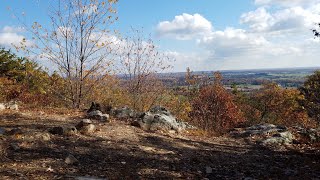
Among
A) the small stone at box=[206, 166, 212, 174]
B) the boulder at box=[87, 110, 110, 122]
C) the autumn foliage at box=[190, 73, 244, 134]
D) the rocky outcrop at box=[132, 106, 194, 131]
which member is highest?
the boulder at box=[87, 110, 110, 122]

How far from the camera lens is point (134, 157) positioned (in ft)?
24.6

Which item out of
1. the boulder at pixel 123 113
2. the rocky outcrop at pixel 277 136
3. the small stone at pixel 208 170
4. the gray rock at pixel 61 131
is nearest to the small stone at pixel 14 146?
the gray rock at pixel 61 131

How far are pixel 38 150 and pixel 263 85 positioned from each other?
47.9 m

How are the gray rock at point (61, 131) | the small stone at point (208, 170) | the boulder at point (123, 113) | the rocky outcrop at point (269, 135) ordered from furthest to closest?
the boulder at point (123, 113), the rocky outcrop at point (269, 135), the gray rock at point (61, 131), the small stone at point (208, 170)

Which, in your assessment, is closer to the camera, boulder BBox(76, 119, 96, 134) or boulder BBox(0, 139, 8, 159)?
boulder BBox(0, 139, 8, 159)

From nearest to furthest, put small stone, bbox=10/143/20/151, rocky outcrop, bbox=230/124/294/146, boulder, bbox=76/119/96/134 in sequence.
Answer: small stone, bbox=10/143/20/151
boulder, bbox=76/119/96/134
rocky outcrop, bbox=230/124/294/146

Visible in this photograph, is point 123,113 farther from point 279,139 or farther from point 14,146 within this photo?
point 14,146

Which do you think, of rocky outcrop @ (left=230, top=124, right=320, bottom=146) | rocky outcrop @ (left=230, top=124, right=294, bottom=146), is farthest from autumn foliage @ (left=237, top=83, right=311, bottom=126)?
rocky outcrop @ (left=230, top=124, right=320, bottom=146)

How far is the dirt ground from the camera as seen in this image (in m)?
6.10

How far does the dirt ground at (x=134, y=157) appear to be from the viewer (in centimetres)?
610

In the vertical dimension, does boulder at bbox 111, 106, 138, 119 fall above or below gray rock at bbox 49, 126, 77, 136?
below

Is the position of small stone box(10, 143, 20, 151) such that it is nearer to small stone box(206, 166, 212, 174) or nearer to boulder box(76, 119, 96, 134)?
boulder box(76, 119, 96, 134)

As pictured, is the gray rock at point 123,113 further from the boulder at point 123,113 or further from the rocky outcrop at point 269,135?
the rocky outcrop at point 269,135

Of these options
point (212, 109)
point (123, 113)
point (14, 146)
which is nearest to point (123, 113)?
point (123, 113)
